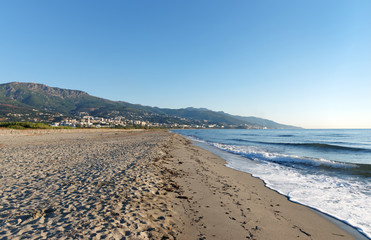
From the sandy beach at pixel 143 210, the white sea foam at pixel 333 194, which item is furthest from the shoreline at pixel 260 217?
the white sea foam at pixel 333 194

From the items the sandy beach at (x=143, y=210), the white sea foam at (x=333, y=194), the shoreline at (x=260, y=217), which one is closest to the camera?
the sandy beach at (x=143, y=210)

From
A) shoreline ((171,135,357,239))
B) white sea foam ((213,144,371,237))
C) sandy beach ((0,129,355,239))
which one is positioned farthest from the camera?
white sea foam ((213,144,371,237))

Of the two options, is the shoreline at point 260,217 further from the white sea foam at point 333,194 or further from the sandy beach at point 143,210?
the white sea foam at point 333,194

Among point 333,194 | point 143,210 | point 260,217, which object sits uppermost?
point 143,210

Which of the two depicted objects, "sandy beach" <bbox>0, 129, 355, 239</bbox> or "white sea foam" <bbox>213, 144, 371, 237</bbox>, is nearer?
"sandy beach" <bbox>0, 129, 355, 239</bbox>

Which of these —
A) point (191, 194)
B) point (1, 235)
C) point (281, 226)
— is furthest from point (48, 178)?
point (281, 226)

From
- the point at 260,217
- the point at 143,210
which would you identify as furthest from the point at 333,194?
the point at 143,210

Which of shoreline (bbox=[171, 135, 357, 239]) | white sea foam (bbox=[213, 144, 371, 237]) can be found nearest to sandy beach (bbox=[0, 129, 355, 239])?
shoreline (bbox=[171, 135, 357, 239])

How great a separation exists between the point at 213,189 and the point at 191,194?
49.9 inches

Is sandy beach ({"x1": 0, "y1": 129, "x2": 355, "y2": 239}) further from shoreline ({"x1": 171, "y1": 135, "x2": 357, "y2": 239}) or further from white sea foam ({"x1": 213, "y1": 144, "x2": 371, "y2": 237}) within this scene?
white sea foam ({"x1": 213, "y1": 144, "x2": 371, "y2": 237})

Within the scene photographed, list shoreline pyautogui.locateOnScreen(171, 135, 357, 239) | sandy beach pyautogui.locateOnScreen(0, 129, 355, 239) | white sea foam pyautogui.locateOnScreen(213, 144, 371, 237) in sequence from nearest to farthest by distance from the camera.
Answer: sandy beach pyautogui.locateOnScreen(0, 129, 355, 239), shoreline pyautogui.locateOnScreen(171, 135, 357, 239), white sea foam pyautogui.locateOnScreen(213, 144, 371, 237)

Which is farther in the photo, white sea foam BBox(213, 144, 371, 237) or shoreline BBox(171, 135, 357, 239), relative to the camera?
white sea foam BBox(213, 144, 371, 237)

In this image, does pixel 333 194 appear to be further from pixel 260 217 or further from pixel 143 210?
pixel 143 210

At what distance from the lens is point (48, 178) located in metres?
7.99
